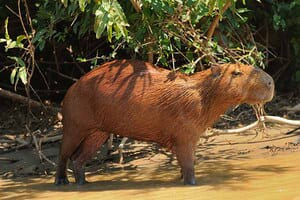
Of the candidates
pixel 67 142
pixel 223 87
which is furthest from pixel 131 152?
pixel 223 87

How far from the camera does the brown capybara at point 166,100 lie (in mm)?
5262

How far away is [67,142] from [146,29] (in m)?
1.16

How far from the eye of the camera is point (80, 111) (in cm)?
544

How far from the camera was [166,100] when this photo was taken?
5.29 m

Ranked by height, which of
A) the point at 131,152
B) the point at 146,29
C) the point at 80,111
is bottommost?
the point at 131,152

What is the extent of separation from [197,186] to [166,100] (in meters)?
0.67

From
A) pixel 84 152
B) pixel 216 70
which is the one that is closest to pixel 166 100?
pixel 216 70

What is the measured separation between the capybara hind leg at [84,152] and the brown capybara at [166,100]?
0.18 metres

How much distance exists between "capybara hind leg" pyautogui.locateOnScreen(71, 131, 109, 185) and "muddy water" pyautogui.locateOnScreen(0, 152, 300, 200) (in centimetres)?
10

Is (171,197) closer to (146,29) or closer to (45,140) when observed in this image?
(146,29)

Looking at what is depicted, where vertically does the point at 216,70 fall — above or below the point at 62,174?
above

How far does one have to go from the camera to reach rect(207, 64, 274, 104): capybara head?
5.24 m

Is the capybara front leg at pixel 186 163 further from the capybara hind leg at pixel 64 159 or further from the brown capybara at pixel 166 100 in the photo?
the capybara hind leg at pixel 64 159

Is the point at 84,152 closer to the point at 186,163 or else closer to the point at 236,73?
Result: the point at 186,163
